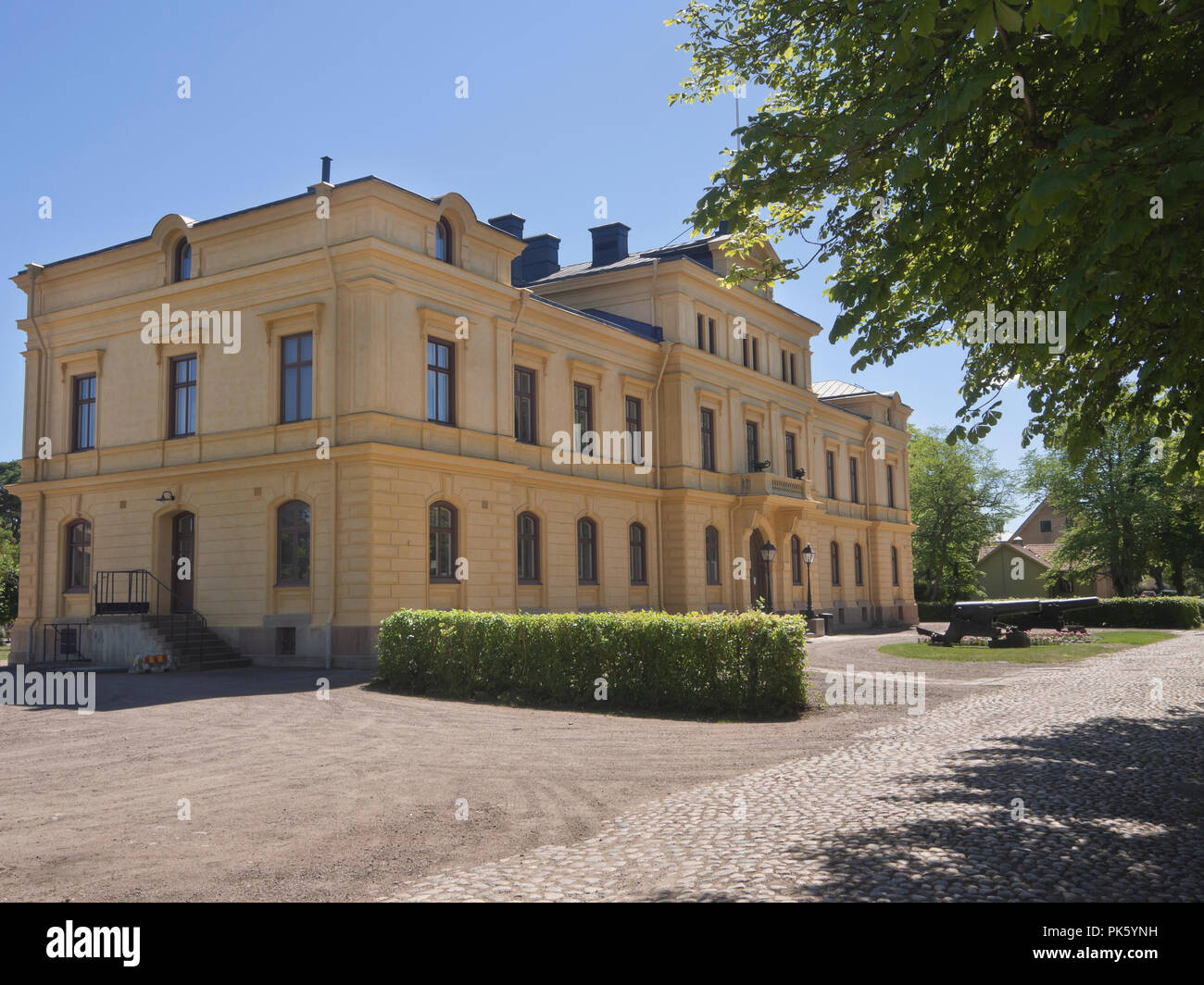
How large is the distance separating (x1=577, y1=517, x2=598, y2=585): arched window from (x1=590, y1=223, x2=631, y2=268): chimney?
37.4ft

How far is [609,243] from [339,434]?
58.1ft

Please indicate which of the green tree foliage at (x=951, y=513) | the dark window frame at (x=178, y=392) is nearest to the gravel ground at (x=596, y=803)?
the dark window frame at (x=178, y=392)

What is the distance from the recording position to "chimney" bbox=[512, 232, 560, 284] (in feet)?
124

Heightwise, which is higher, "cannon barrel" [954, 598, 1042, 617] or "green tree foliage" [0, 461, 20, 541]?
"green tree foliage" [0, 461, 20, 541]

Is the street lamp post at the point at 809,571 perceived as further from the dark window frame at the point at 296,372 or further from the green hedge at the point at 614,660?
the green hedge at the point at 614,660

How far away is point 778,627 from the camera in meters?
13.6

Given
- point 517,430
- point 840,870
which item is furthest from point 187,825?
point 517,430

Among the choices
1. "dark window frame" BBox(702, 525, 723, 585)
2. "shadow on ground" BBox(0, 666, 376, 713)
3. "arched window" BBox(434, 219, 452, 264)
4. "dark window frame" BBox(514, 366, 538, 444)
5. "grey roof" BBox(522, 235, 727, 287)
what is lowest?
"shadow on ground" BBox(0, 666, 376, 713)

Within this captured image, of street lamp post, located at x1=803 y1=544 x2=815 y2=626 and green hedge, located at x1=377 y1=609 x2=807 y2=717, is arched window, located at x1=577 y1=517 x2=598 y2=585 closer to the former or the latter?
street lamp post, located at x1=803 y1=544 x2=815 y2=626

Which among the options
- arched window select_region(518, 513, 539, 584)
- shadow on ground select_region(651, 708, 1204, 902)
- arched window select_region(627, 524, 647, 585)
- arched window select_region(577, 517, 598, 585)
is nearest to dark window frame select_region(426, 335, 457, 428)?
arched window select_region(518, 513, 539, 584)

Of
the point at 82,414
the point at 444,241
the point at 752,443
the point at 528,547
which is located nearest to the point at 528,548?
the point at 528,547

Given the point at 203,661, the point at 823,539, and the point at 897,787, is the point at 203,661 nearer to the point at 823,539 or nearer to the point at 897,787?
the point at 897,787

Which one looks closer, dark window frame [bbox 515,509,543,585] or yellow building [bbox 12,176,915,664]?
yellow building [bbox 12,176,915,664]
